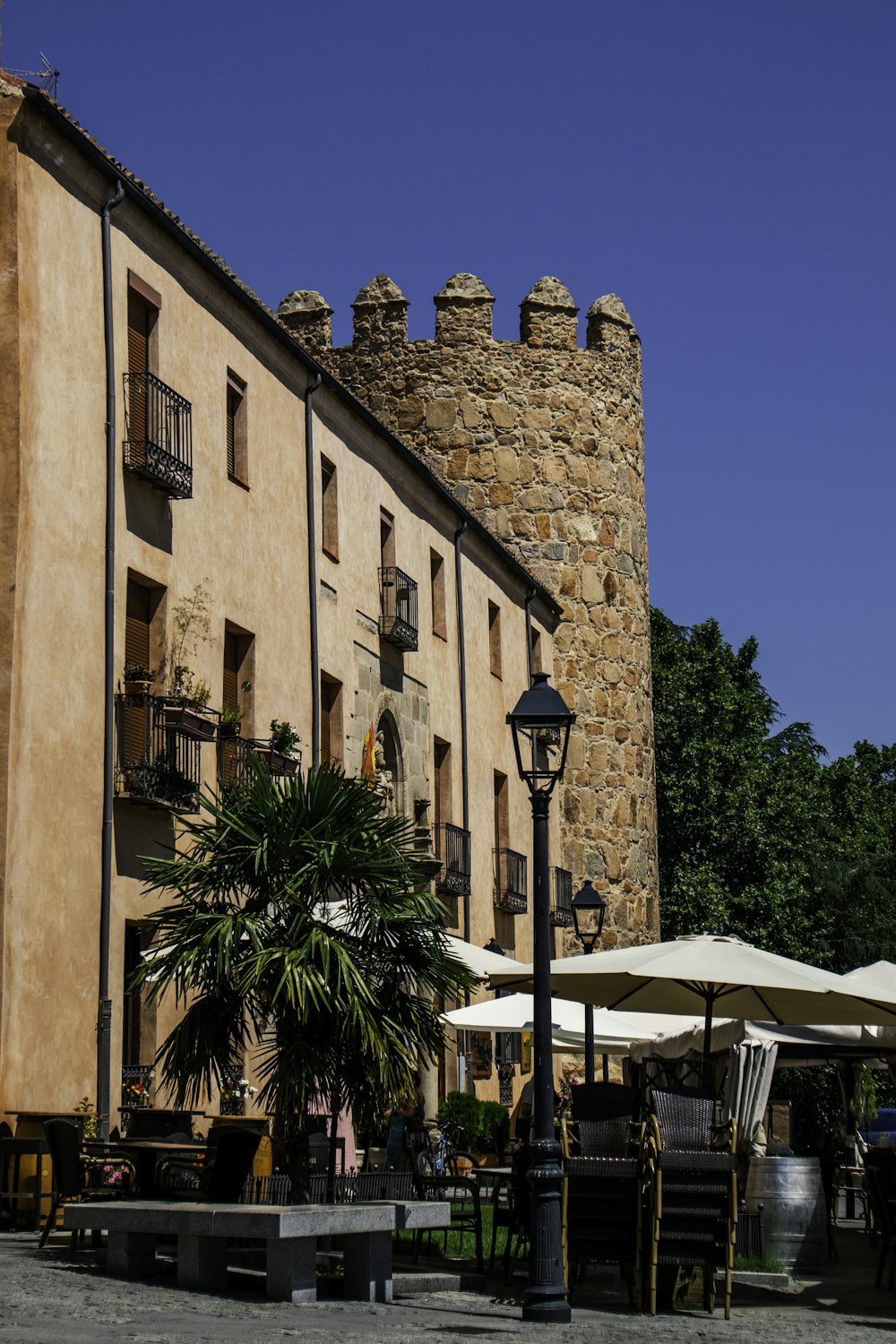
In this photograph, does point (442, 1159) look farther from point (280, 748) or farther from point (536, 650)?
point (536, 650)

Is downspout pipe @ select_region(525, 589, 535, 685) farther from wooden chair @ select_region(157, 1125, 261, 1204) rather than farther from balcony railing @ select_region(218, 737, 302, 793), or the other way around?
wooden chair @ select_region(157, 1125, 261, 1204)

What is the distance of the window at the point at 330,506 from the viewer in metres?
23.2

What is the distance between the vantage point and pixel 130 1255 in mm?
10703

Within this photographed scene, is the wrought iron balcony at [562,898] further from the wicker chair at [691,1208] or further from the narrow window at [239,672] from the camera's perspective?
the wicker chair at [691,1208]

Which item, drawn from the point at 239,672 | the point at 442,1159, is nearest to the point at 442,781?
the point at 442,1159

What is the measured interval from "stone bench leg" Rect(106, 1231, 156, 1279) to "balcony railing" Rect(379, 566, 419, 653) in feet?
47.5

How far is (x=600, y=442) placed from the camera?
3588cm

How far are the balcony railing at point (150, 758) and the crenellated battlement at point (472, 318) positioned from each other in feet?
64.7

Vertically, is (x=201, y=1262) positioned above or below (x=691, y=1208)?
below

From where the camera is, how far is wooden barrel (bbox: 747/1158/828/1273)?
13.8 metres

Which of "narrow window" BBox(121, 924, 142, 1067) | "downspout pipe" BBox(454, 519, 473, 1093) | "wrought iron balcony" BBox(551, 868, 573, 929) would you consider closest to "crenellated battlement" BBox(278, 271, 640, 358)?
"downspout pipe" BBox(454, 519, 473, 1093)

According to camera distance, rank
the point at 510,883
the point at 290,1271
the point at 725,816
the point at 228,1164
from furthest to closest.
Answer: the point at 725,816 → the point at 510,883 → the point at 228,1164 → the point at 290,1271

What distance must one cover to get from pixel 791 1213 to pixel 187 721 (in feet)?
22.5

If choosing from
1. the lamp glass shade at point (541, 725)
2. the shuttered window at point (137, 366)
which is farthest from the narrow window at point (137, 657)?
the lamp glass shade at point (541, 725)
